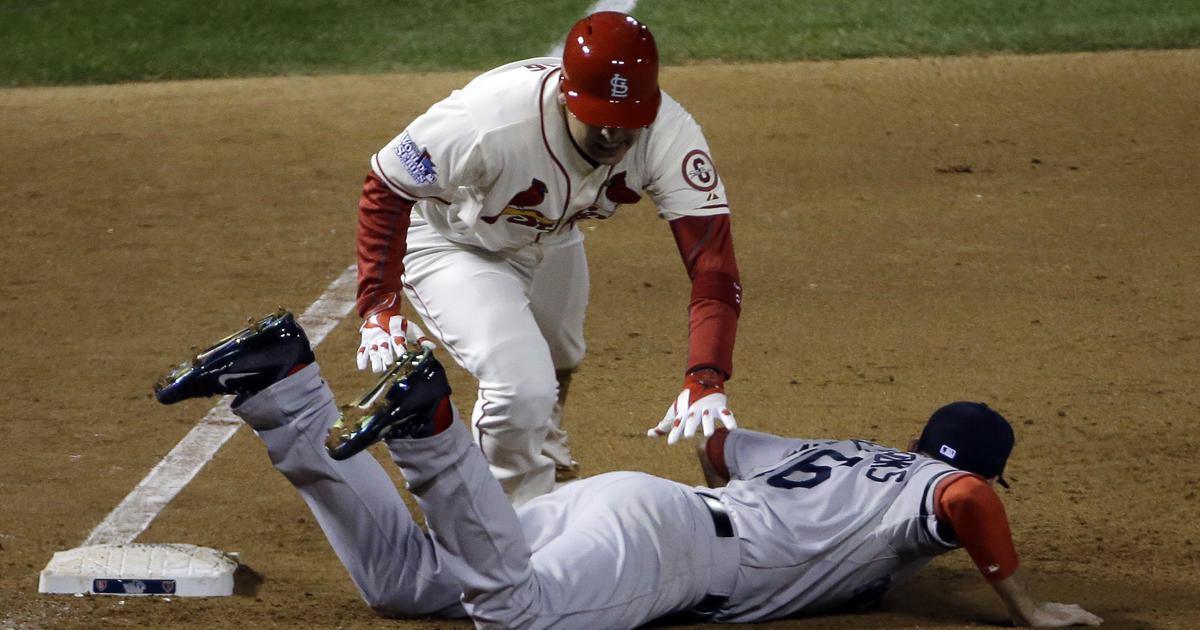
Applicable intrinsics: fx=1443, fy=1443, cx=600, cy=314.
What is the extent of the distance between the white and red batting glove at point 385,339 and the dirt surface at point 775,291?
640 mm

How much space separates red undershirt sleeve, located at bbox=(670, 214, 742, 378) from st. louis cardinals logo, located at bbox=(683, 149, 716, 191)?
9 centimetres

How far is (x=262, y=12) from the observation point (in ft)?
37.6

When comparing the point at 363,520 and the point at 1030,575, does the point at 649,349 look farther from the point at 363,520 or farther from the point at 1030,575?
the point at 363,520

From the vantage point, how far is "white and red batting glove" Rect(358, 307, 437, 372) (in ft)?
13.1

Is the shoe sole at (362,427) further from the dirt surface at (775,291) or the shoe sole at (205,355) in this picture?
the dirt surface at (775,291)

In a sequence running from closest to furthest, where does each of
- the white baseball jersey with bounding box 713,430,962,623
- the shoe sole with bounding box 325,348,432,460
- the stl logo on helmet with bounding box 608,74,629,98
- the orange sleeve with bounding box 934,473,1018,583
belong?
the shoe sole with bounding box 325,348,432,460
the orange sleeve with bounding box 934,473,1018,583
the white baseball jersey with bounding box 713,430,962,623
the stl logo on helmet with bounding box 608,74,629,98

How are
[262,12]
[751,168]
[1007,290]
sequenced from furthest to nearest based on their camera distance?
[262,12] → [751,168] → [1007,290]

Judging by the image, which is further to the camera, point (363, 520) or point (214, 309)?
point (214, 309)

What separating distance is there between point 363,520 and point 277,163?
5.32m

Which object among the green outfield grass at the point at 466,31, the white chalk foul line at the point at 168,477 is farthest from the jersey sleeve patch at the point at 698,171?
the green outfield grass at the point at 466,31

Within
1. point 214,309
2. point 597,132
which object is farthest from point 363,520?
point 214,309

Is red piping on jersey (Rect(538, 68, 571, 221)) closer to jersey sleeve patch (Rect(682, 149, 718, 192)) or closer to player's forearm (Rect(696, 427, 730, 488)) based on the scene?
jersey sleeve patch (Rect(682, 149, 718, 192))

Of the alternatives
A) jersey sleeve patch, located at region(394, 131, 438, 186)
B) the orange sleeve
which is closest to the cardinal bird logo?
jersey sleeve patch, located at region(394, 131, 438, 186)

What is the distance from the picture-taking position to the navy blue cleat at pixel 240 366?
3326mm
